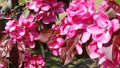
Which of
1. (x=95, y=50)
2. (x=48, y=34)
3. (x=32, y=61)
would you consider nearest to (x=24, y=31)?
(x=48, y=34)

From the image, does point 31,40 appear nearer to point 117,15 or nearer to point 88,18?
point 88,18

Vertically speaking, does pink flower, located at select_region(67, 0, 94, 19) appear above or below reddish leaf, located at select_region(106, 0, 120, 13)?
below

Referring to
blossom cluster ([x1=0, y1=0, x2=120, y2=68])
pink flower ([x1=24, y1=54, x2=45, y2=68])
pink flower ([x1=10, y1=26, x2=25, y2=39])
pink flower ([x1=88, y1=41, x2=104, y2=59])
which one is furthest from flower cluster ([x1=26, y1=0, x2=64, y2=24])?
pink flower ([x1=88, y1=41, x2=104, y2=59])

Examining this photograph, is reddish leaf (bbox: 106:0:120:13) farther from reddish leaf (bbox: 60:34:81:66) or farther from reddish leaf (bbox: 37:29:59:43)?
reddish leaf (bbox: 37:29:59:43)

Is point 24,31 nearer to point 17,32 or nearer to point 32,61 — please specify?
point 17,32

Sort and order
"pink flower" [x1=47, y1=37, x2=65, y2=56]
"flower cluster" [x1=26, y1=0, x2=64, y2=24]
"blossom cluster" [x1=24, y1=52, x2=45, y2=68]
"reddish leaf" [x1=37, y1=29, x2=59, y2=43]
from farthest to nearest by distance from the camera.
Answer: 1. "blossom cluster" [x1=24, y1=52, x2=45, y2=68]
2. "flower cluster" [x1=26, y1=0, x2=64, y2=24]
3. "reddish leaf" [x1=37, y1=29, x2=59, y2=43]
4. "pink flower" [x1=47, y1=37, x2=65, y2=56]

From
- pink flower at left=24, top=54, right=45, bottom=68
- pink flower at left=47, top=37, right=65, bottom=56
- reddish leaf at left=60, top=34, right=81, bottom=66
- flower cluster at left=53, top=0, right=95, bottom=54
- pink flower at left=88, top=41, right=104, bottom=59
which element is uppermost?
flower cluster at left=53, top=0, right=95, bottom=54

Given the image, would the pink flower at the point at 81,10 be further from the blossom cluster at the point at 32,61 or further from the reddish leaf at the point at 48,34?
the blossom cluster at the point at 32,61

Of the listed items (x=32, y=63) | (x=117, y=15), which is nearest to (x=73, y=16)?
(x=117, y=15)

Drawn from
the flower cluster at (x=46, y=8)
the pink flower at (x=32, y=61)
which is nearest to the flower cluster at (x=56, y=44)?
the flower cluster at (x=46, y=8)
